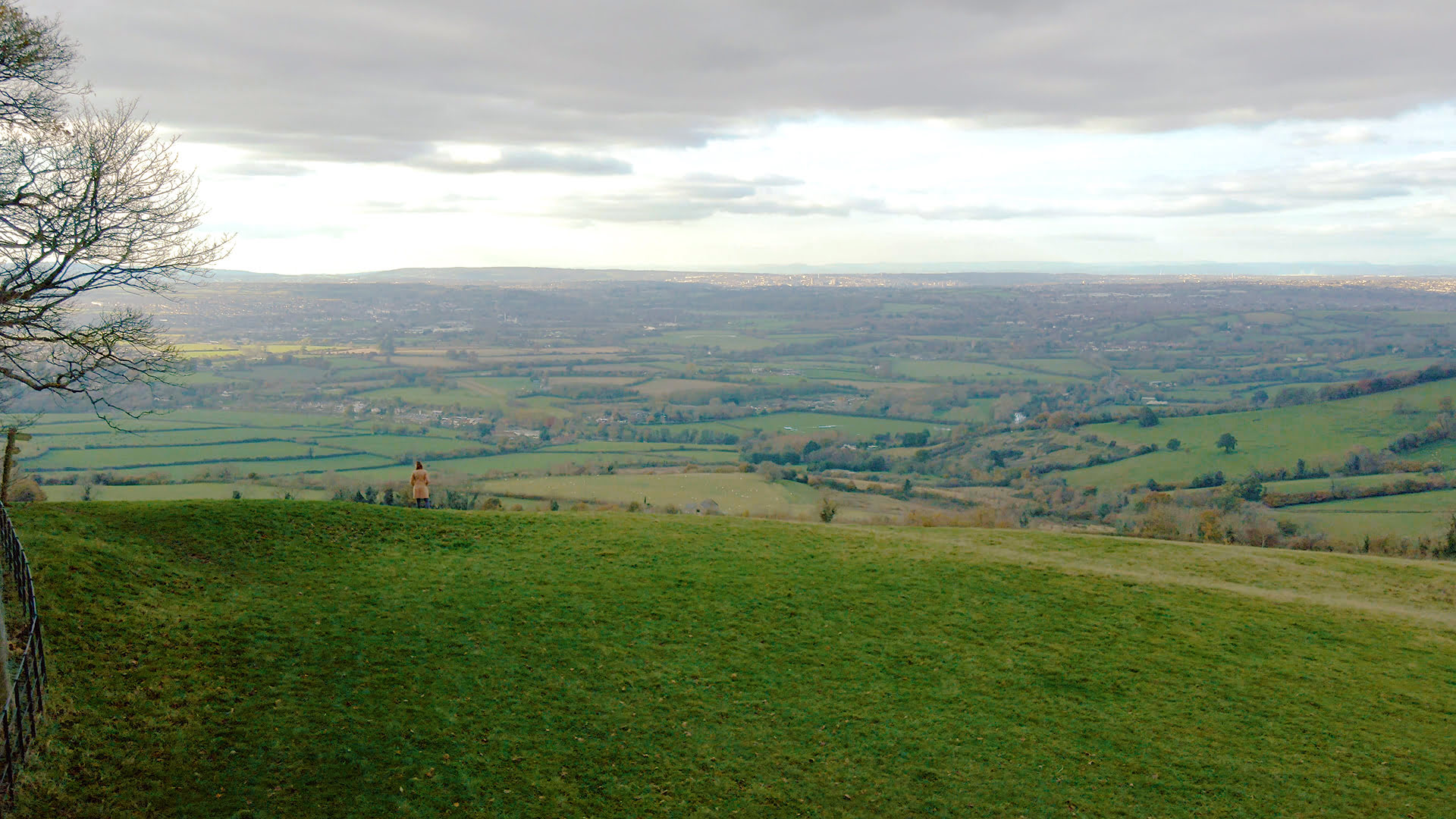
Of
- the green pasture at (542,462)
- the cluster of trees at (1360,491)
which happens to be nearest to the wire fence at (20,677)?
the green pasture at (542,462)

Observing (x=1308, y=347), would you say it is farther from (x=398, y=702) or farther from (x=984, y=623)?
(x=398, y=702)

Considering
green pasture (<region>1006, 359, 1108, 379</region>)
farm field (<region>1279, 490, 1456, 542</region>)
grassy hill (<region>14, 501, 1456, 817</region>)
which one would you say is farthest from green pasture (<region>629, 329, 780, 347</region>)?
grassy hill (<region>14, 501, 1456, 817</region>)

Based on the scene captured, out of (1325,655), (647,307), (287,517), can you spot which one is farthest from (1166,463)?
(647,307)

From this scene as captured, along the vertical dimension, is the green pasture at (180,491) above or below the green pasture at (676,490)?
above

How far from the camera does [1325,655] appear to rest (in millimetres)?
15195

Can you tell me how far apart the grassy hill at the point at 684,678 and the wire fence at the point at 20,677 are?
0.26m

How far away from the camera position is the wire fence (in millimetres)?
7816

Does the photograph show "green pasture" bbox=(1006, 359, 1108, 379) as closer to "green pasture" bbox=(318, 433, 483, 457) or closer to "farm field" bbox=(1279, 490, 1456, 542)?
"farm field" bbox=(1279, 490, 1456, 542)

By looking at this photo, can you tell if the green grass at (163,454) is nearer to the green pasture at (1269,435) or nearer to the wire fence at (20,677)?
the wire fence at (20,677)

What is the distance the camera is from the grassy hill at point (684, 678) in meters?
9.59

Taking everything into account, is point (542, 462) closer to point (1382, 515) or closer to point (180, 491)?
point (180, 491)

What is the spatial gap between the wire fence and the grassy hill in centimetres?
26

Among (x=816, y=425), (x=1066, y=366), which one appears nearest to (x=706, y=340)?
(x=1066, y=366)

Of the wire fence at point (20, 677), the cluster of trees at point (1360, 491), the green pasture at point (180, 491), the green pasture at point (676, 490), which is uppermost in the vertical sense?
the wire fence at point (20, 677)
